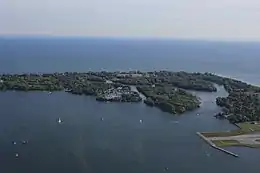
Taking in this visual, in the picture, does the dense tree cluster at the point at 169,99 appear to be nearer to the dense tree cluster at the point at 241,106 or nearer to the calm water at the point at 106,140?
the calm water at the point at 106,140

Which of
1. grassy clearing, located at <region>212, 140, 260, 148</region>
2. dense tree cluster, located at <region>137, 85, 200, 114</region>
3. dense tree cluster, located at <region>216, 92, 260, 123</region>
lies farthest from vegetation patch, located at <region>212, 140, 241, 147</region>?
dense tree cluster, located at <region>137, 85, 200, 114</region>

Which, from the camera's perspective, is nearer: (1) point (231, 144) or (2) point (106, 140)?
(1) point (231, 144)

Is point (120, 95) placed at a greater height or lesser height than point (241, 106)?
lesser

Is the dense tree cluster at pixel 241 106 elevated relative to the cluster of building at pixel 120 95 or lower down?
elevated

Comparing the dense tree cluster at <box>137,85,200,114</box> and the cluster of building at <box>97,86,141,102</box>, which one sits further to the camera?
the cluster of building at <box>97,86,141,102</box>

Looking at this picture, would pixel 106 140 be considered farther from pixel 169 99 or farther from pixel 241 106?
pixel 241 106

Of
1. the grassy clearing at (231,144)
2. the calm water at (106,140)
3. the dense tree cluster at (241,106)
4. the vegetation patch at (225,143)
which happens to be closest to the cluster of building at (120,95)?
the calm water at (106,140)

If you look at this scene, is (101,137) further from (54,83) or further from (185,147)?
(54,83)

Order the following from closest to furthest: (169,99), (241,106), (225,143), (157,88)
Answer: (225,143) → (241,106) → (169,99) → (157,88)

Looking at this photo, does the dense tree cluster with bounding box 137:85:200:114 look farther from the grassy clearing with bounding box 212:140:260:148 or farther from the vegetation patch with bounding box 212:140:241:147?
A: the grassy clearing with bounding box 212:140:260:148

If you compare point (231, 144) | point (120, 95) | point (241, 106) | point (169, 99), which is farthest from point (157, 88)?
point (231, 144)

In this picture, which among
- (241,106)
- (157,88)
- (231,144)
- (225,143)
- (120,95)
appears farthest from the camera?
(157,88)
